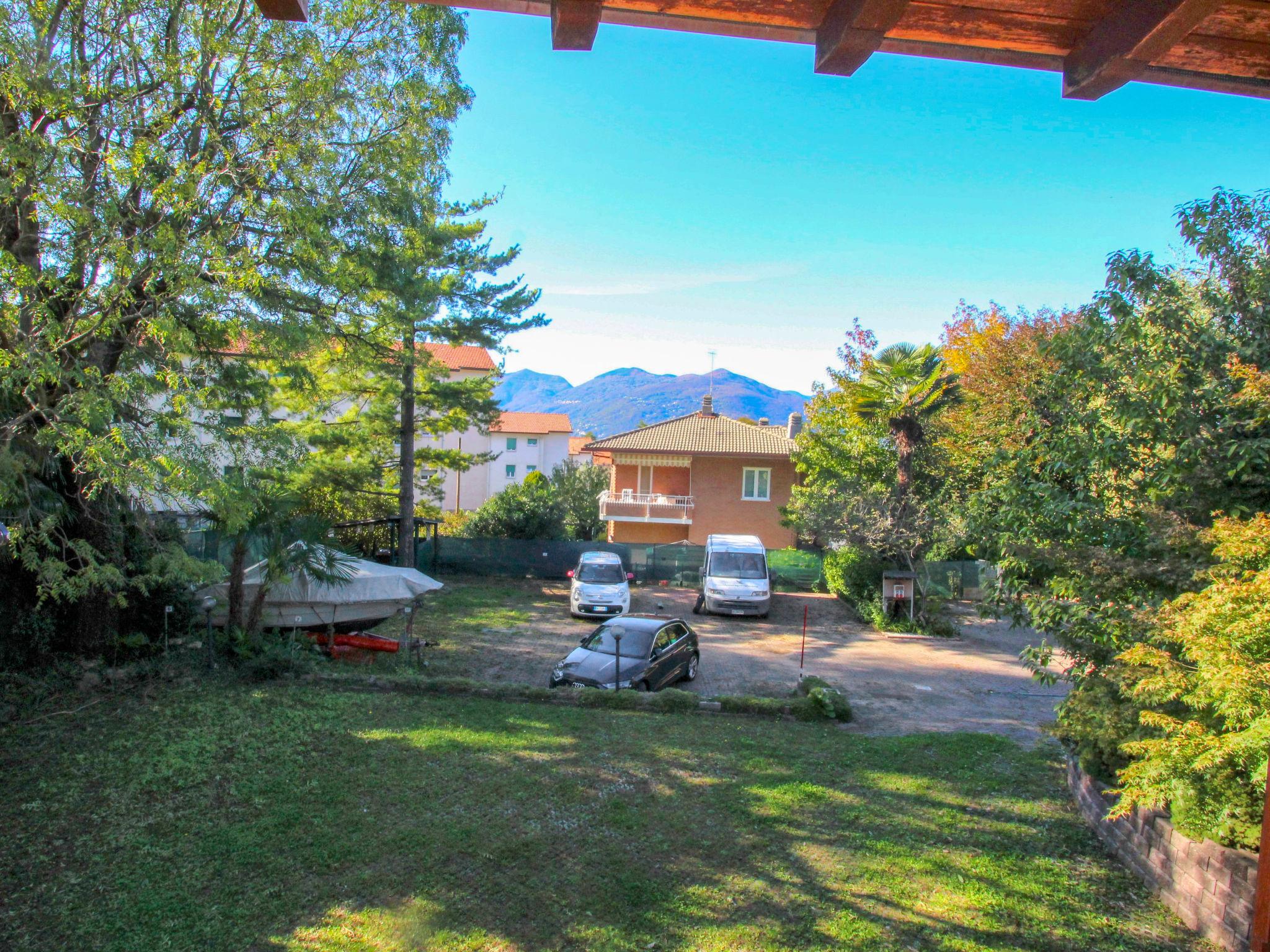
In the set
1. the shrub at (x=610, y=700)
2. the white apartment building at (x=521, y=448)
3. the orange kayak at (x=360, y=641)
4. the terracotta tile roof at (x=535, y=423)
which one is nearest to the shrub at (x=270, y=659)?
the orange kayak at (x=360, y=641)

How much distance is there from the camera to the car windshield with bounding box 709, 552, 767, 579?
22031mm

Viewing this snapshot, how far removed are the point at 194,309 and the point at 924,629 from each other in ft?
59.3

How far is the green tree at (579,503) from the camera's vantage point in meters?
30.0

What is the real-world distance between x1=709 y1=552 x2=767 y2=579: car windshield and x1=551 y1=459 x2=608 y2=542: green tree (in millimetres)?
8488

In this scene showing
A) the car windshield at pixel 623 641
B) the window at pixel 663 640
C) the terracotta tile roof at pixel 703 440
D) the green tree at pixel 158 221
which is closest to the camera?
the green tree at pixel 158 221

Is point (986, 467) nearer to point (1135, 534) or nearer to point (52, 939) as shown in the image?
point (1135, 534)

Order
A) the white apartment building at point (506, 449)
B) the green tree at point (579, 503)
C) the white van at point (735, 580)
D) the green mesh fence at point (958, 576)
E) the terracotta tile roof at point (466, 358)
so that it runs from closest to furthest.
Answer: the white van at point (735, 580) < the green mesh fence at point (958, 576) < the green tree at point (579, 503) < the terracotta tile roof at point (466, 358) < the white apartment building at point (506, 449)

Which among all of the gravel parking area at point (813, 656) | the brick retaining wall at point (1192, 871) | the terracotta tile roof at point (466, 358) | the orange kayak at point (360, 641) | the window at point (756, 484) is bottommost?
the gravel parking area at point (813, 656)

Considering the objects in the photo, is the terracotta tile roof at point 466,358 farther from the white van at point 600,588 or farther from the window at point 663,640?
the window at point 663,640

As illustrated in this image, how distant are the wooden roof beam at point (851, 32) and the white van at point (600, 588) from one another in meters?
17.9

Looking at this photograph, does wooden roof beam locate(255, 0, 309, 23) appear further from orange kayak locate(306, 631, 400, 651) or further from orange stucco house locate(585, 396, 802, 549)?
orange stucco house locate(585, 396, 802, 549)

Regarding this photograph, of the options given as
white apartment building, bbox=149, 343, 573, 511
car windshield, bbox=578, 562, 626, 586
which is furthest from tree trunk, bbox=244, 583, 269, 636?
white apartment building, bbox=149, 343, 573, 511

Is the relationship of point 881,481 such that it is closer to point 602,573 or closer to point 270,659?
point 602,573

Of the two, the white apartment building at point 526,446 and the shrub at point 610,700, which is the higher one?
the white apartment building at point 526,446
